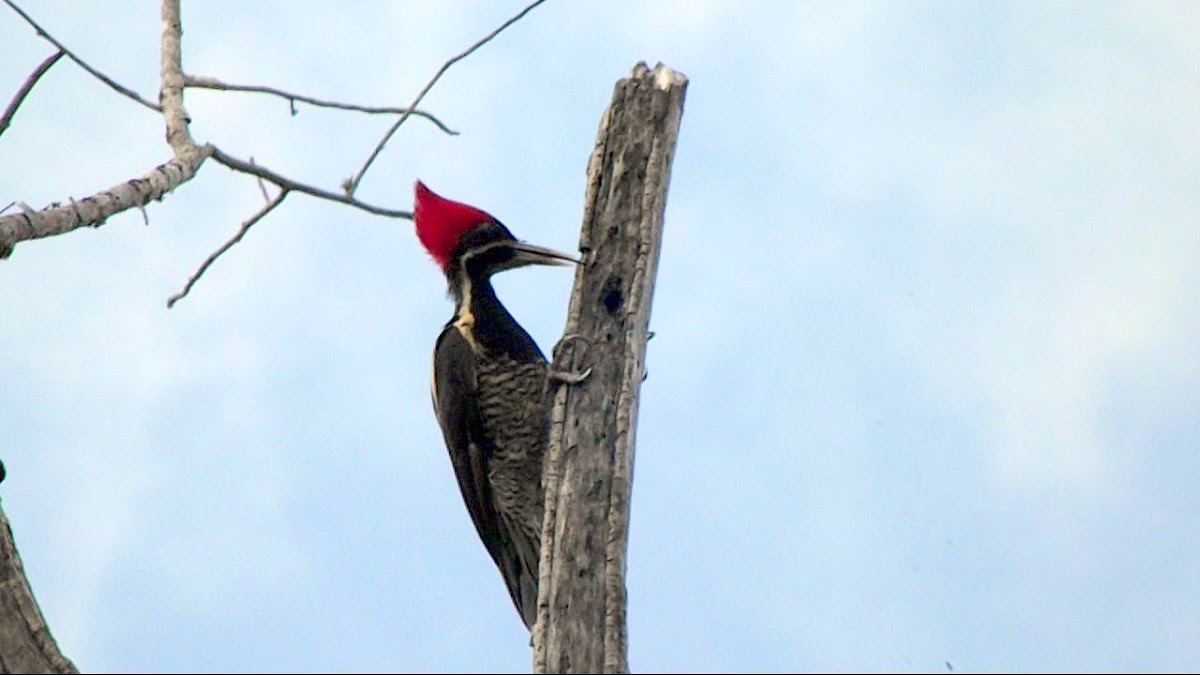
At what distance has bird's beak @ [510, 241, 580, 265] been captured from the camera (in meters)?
4.99

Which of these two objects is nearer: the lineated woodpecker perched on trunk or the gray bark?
the gray bark

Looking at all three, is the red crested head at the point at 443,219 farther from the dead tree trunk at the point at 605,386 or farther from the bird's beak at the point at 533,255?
the dead tree trunk at the point at 605,386

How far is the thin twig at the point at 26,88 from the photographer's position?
3658 mm

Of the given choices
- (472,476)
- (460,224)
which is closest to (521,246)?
(460,224)

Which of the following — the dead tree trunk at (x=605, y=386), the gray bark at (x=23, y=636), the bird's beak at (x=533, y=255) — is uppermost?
the bird's beak at (x=533, y=255)

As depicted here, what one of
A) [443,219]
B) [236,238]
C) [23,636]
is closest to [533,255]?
[443,219]

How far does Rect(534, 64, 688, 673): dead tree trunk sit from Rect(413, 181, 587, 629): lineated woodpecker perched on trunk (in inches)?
46.6

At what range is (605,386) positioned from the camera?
12.3 ft

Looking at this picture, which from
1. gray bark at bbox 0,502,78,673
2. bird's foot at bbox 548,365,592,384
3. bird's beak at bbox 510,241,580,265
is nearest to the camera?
gray bark at bbox 0,502,78,673

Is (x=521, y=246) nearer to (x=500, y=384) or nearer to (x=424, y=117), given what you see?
(x=500, y=384)

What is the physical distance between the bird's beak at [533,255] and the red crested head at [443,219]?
0.56ft

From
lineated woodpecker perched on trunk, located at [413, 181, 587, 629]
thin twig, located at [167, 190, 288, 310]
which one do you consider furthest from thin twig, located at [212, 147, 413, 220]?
lineated woodpecker perched on trunk, located at [413, 181, 587, 629]

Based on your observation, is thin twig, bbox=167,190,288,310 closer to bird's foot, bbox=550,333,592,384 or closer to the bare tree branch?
the bare tree branch

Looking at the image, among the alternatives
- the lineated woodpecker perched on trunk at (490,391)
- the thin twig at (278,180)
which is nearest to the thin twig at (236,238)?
the thin twig at (278,180)
